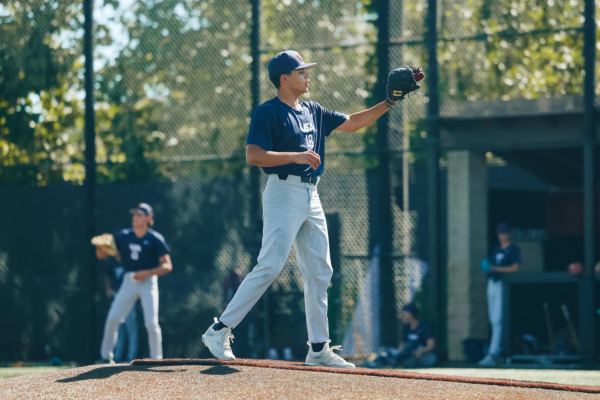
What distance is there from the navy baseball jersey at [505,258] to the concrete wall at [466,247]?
350mm

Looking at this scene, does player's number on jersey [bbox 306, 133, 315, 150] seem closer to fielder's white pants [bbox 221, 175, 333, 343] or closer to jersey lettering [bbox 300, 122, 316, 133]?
jersey lettering [bbox 300, 122, 316, 133]

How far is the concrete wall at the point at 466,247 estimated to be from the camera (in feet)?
33.1

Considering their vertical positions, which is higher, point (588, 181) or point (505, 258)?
point (588, 181)

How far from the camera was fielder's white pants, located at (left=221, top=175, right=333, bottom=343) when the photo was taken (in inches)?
196

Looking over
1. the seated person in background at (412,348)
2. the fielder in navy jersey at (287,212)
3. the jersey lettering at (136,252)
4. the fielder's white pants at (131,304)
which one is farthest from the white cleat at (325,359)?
the seated person in background at (412,348)

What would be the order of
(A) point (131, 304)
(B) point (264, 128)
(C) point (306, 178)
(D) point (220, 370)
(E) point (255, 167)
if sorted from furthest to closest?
(E) point (255, 167) → (A) point (131, 304) → (C) point (306, 178) → (B) point (264, 128) → (D) point (220, 370)

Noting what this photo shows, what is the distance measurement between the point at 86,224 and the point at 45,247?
0.72 meters

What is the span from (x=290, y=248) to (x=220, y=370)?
2.85 feet

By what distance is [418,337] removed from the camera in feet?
30.9

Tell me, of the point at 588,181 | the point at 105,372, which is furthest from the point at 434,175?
the point at 105,372

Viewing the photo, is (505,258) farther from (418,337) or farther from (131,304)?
(131,304)

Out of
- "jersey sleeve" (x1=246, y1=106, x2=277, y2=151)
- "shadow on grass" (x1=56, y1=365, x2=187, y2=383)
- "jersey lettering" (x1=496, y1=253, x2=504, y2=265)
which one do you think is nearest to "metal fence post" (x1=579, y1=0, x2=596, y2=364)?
"jersey lettering" (x1=496, y1=253, x2=504, y2=265)

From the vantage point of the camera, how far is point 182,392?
432 cm

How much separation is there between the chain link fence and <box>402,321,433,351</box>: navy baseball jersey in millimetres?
367
